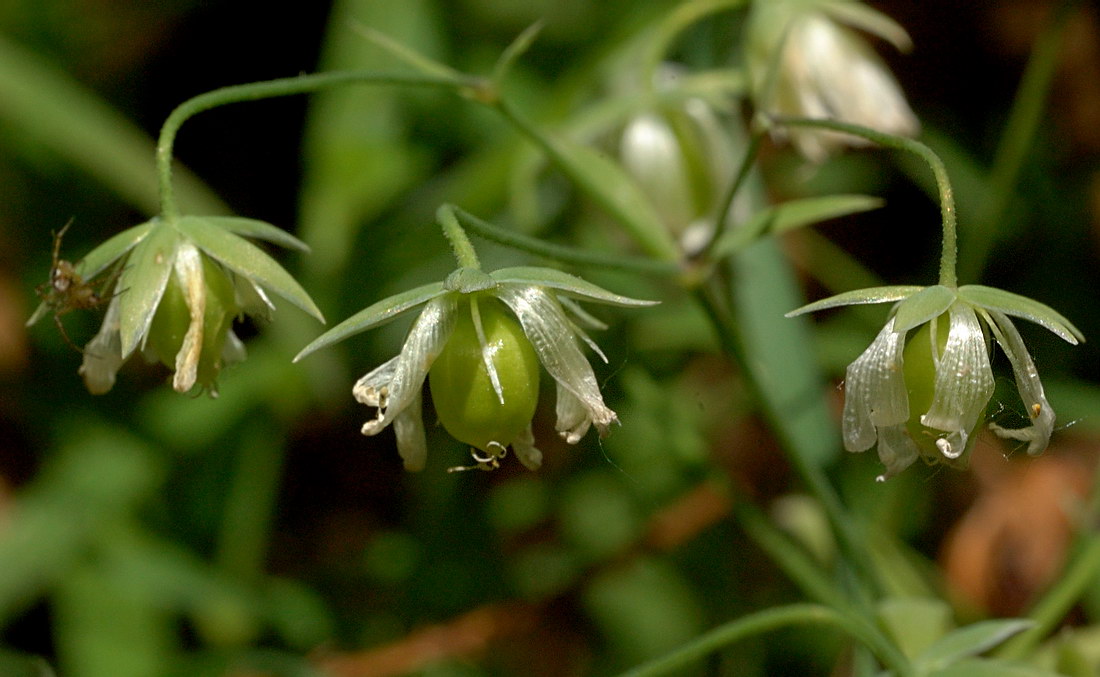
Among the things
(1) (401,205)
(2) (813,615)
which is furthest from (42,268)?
(2) (813,615)

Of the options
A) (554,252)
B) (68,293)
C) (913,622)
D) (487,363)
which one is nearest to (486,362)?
(487,363)

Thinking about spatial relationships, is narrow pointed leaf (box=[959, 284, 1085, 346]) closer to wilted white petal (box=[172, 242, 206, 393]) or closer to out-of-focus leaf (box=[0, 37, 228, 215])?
wilted white petal (box=[172, 242, 206, 393])

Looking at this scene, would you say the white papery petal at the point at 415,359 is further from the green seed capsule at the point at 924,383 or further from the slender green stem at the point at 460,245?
the green seed capsule at the point at 924,383

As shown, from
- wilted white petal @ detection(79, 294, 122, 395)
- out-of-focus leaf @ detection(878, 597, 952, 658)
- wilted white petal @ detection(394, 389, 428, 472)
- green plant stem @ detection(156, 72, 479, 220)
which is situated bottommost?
out-of-focus leaf @ detection(878, 597, 952, 658)

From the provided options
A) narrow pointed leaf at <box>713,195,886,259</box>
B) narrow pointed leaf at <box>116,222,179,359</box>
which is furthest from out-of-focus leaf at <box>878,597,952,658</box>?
narrow pointed leaf at <box>116,222,179,359</box>

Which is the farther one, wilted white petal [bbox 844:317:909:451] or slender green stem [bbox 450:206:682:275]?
slender green stem [bbox 450:206:682:275]

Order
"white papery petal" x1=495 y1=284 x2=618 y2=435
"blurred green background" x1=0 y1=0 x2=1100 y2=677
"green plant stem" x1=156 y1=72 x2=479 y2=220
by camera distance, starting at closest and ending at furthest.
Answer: "white papery petal" x1=495 y1=284 x2=618 y2=435
"green plant stem" x1=156 y1=72 x2=479 y2=220
"blurred green background" x1=0 y1=0 x2=1100 y2=677
